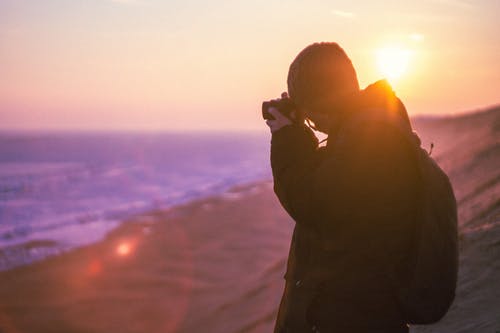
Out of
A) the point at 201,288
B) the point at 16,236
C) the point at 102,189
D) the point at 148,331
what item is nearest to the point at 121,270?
the point at 201,288

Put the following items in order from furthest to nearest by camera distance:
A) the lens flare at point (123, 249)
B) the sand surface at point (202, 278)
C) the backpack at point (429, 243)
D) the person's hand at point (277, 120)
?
the lens flare at point (123, 249)
the sand surface at point (202, 278)
the person's hand at point (277, 120)
the backpack at point (429, 243)

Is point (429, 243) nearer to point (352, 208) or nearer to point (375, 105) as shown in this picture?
point (352, 208)

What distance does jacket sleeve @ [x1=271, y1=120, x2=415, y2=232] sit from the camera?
168cm

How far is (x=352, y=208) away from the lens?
5.68ft

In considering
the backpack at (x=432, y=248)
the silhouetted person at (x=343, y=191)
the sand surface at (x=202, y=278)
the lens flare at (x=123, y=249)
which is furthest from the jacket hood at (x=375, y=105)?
the lens flare at (x=123, y=249)

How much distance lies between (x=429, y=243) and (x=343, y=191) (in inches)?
13.4

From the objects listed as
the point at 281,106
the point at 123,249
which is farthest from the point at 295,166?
the point at 123,249

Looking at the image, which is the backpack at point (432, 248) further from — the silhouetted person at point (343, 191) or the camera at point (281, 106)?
the camera at point (281, 106)

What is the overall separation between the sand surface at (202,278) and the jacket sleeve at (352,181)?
2355 mm

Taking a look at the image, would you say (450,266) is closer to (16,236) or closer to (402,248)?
(402,248)

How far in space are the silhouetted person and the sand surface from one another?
214cm

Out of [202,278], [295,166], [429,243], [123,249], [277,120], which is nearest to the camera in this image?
[429,243]

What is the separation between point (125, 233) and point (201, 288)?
730 centimetres

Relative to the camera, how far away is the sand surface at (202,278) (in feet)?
16.0
